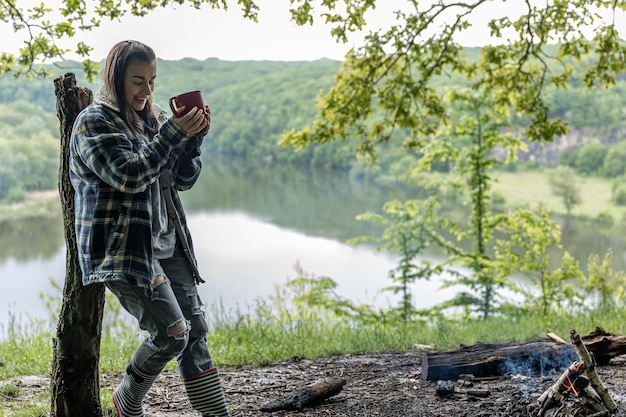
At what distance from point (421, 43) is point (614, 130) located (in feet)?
174

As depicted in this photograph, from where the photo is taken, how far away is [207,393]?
299 centimetres

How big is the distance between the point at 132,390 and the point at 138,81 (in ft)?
4.40

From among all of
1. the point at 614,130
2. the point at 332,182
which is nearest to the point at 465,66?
the point at 332,182

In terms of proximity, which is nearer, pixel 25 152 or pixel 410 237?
pixel 410 237

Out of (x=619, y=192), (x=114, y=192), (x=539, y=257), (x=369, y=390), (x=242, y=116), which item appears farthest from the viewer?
(x=242, y=116)

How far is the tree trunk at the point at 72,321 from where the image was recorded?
3107 mm

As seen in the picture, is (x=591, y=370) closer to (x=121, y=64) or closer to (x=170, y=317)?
(x=170, y=317)

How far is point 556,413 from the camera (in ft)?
10.0

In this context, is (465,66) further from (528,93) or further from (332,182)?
(332,182)

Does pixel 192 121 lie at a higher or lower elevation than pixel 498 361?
higher

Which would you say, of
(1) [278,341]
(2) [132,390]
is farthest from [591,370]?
(1) [278,341]

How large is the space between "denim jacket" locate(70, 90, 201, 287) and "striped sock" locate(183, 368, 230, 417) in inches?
23.3

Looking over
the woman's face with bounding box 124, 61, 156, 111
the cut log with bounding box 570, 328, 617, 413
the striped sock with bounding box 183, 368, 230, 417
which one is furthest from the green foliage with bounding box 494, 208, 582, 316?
the woman's face with bounding box 124, 61, 156, 111

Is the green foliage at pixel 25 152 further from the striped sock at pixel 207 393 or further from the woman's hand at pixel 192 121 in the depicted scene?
the woman's hand at pixel 192 121
